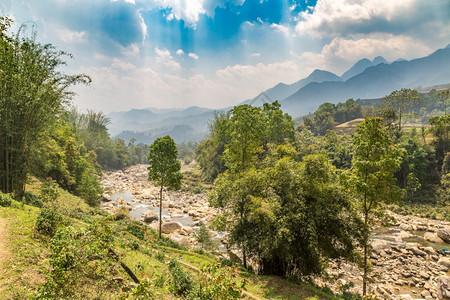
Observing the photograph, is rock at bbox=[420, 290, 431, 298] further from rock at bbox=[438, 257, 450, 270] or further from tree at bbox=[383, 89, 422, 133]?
tree at bbox=[383, 89, 422, 133]

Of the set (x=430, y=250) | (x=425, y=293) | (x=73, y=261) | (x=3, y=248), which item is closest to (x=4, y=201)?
(x=3, y=248)

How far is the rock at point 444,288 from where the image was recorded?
14.4 meters

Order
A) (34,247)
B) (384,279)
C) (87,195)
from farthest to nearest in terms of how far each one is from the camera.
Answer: (87,195), (384,279), (34,247)

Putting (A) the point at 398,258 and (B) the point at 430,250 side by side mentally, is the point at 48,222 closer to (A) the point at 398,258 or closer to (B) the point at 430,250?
(A) the point at 398,258

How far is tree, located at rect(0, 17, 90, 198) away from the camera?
13742mm

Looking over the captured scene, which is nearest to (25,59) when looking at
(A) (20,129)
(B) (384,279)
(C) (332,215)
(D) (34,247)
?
(A) (20,129)

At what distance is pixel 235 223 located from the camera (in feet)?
46.6

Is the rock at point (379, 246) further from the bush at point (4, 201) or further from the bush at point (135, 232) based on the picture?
the bush at point (4, 201)

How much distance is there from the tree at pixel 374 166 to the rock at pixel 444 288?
786 cm

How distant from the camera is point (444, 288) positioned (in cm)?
1466

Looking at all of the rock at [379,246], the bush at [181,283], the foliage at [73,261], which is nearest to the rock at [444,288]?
the rock at [379,246]

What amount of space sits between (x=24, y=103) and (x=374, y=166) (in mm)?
21815

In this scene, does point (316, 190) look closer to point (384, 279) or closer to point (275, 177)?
point (275, 177)

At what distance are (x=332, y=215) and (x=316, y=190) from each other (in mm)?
1511
